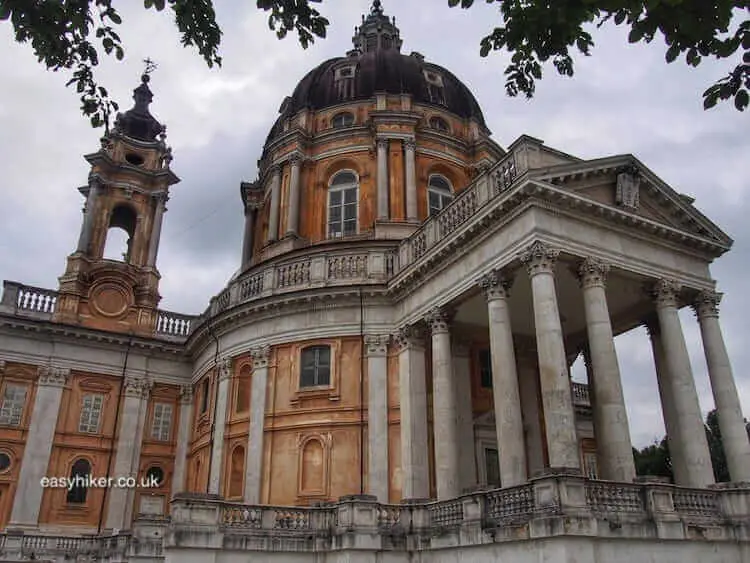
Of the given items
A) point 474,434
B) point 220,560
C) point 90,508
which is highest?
point 474,434

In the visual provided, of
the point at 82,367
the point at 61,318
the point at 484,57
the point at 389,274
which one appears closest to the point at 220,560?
the point at 389,274

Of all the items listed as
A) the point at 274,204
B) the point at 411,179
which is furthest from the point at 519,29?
the point at 274,204

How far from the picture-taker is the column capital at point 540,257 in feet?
50.3

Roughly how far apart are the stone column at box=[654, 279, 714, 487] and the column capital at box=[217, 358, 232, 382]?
1443 centimetres

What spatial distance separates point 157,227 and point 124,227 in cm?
257

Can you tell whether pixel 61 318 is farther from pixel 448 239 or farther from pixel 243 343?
pixel 448 239

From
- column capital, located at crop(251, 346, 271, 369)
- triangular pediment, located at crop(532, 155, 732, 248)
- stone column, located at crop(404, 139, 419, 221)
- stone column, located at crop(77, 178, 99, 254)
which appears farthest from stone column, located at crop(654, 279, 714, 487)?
stone column, located at crop(77, 178, 99, 254)

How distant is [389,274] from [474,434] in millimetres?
5946

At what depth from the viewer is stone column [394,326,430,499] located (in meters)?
18.8

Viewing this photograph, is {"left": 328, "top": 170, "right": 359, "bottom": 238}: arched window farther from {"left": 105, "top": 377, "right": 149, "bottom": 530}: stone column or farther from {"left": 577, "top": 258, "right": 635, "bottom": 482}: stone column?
{"left": 577, "top": 258, "right": 635, "bottom": 482}: stone column

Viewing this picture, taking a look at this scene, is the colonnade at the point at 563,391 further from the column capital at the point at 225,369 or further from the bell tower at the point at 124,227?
the bell tower at the point at 124,227

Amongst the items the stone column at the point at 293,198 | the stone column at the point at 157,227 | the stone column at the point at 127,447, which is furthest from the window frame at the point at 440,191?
the stone column at the point at 127,447

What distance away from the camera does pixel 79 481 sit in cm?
2519

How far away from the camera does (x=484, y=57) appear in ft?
19.6
